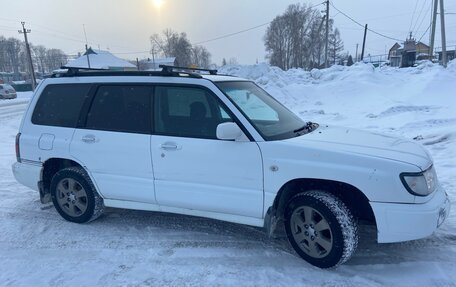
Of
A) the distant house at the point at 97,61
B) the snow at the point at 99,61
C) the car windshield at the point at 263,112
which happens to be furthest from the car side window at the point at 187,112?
the snow at the point at 99,61

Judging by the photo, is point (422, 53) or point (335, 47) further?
point (335, 47)

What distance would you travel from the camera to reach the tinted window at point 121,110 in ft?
13.4

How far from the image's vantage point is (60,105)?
4.58 m

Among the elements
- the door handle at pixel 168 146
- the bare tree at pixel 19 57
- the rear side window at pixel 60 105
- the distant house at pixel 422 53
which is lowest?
the door handle at pixel 168 146

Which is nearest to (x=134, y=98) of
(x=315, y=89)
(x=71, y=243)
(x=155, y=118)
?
(x=155, y=118)

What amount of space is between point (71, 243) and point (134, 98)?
5.98 feet

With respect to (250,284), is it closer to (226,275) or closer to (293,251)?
(226,275)

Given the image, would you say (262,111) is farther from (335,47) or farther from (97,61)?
(335,47)

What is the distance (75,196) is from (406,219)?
3.79 metres

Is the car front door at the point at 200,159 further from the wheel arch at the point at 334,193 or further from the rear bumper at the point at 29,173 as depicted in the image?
the rear bumper at the point at 29,173

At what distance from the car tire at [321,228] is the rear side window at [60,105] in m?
2.89

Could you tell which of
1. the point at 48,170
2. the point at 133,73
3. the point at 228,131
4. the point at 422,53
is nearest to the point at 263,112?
the point at 228,131

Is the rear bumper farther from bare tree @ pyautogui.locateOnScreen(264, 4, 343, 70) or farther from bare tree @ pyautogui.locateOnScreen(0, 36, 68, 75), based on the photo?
bare tree @ pyautogui.locateOnScreen(0, 36, 68, 75)

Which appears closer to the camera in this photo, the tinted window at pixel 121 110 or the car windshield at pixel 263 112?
the car windshield at pixel 263 112
